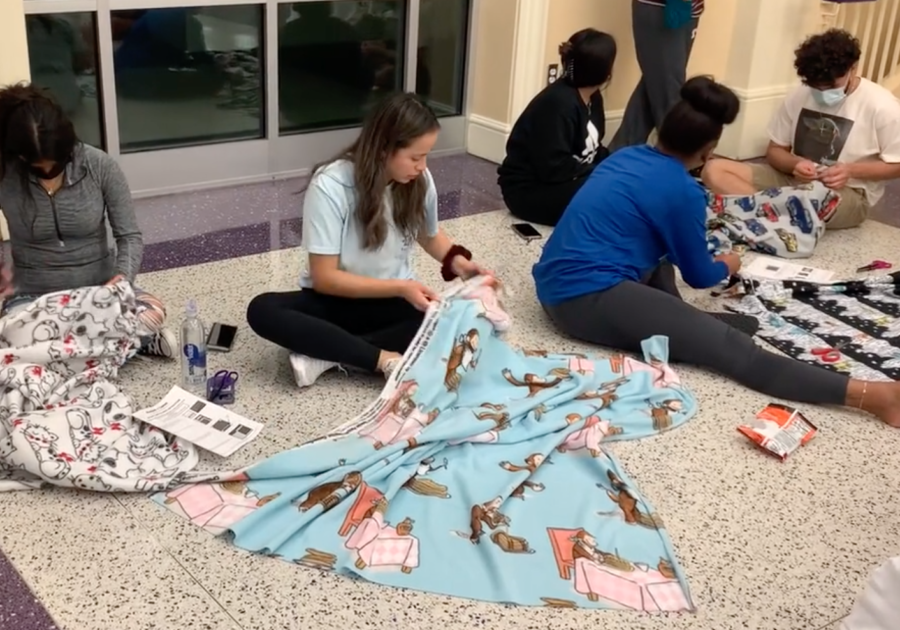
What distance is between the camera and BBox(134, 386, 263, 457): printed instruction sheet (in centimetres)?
208

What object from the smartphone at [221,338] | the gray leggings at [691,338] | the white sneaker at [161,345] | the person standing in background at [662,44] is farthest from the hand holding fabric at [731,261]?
the white sneaker at [161,345]

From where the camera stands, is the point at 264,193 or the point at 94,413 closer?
the point at 94,413

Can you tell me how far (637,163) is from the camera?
261 centimetres

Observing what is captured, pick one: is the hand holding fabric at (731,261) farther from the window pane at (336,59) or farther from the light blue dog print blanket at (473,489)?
the window pane at (336,59)

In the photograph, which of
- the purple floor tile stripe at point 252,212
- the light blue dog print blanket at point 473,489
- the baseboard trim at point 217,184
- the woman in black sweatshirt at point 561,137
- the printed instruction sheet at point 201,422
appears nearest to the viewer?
the light blue dog print blanket at point 473,489

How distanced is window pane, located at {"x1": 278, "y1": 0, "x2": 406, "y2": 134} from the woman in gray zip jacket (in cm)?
167

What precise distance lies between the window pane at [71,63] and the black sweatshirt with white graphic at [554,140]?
1.44 m

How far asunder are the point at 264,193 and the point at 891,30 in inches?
129

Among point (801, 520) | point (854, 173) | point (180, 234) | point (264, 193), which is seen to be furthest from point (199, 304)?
point (854, 173)

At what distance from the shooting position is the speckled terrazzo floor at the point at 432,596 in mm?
1678

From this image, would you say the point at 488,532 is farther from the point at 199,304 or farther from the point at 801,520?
the point at 199,304

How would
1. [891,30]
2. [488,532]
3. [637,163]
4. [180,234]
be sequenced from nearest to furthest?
[488,532] < [637,163] < [180,234] < [891,30]

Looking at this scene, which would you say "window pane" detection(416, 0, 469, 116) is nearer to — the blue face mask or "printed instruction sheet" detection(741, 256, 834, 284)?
the blue face mask

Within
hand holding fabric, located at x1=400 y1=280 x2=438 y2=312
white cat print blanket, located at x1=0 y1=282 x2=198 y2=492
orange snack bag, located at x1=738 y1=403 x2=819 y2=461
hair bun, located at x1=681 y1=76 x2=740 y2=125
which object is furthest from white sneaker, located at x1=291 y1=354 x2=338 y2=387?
hair bun, located at x1=681 y1=76 x2=740 y2=125
